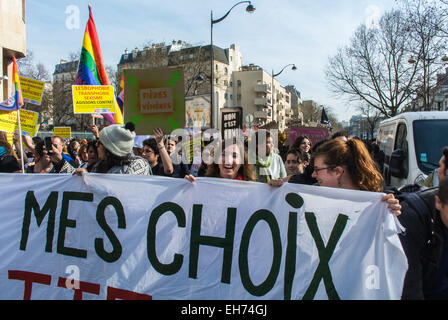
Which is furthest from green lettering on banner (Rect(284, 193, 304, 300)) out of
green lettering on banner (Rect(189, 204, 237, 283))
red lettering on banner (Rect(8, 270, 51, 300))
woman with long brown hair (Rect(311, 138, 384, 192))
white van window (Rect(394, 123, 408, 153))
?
white van window (Rect(394, 123, 408, 153))

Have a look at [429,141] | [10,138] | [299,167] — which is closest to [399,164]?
[429,141]

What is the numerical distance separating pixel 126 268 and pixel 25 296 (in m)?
0.94

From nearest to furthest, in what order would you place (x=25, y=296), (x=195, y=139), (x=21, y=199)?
1. (x=25, y=296)
2. (x=21, y=199)
3. (x=195, y=139)

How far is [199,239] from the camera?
280 cm

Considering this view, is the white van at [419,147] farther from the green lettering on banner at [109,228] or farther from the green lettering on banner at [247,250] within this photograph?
the green lettering on banner at [109,228]

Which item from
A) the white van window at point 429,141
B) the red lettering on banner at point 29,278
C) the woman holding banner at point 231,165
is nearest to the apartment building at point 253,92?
the white van window at point 429,141

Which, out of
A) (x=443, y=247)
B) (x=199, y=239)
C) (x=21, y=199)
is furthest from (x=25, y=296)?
(x=443, y=247)

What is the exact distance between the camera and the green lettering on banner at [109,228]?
2916 millimetres

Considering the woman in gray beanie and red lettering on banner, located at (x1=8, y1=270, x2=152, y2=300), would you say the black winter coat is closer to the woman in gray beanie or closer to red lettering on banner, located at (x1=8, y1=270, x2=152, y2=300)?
red lettering on banner, located at (x1=8, y1=270, x2=152, y2=300)

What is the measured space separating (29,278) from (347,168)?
2.68 metres

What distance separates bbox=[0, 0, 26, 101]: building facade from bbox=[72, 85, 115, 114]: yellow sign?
271 inches

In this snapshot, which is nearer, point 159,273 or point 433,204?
point 433,204

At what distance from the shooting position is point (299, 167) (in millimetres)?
4918

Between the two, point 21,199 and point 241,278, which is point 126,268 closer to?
point 241,278
